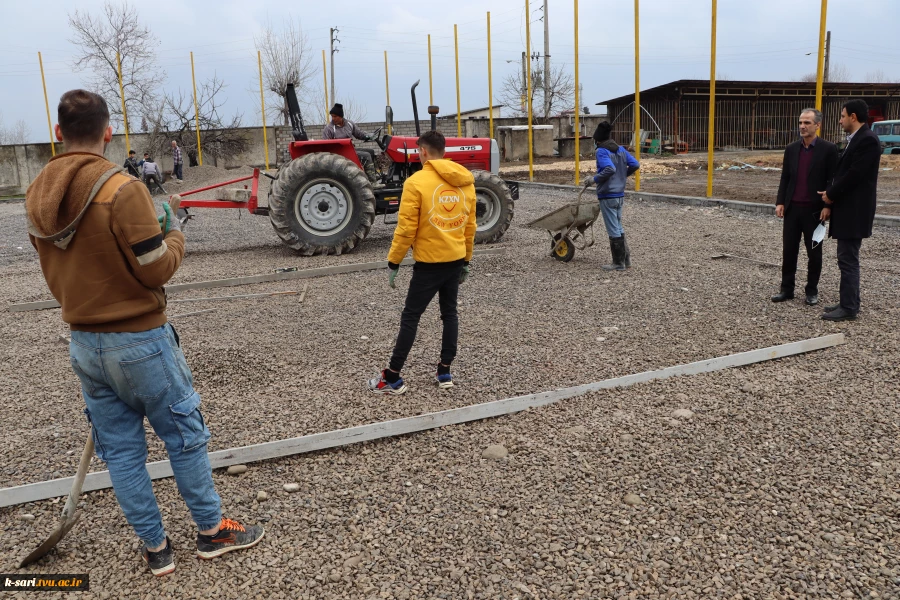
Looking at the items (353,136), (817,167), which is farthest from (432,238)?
(353,136)

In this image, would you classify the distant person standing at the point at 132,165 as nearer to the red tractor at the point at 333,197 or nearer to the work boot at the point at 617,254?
the red tractor at the point at 333,197

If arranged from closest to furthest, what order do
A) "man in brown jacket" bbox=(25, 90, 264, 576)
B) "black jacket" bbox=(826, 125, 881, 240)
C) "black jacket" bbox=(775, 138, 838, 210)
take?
1. "man in brown jacket" bbox=(25, 90, 264, 576)
2. "black jacket" bbox=(826, 125, 881, 240)
3. "black jacket" bbox=(775, 138, 838, 210)

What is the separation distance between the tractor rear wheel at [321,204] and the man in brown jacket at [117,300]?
682cm

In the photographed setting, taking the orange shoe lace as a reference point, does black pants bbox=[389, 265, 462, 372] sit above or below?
above

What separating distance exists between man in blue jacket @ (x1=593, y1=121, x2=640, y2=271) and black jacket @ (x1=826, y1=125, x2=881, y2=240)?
2320 mm

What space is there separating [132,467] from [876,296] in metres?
6.24

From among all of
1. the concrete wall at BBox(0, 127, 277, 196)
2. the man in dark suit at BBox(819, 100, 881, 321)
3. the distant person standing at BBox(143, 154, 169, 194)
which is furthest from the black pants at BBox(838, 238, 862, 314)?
the concrete wall at BBox(0, 127, 277, 196)

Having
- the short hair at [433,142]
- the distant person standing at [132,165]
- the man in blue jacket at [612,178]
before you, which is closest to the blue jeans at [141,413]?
the short hair at [433,142]

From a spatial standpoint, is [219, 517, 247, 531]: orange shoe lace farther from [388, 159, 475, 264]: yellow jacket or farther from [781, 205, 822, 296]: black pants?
[781, 205, 822, 296]: black pants

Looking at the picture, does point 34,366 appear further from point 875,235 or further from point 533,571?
point 875,235

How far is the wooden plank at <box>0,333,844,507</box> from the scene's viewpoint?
3292 millimetres

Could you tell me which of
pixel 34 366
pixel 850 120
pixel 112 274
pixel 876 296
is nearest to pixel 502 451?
pixel 112 274

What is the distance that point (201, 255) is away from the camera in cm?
1020

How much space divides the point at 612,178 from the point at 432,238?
4027mm
